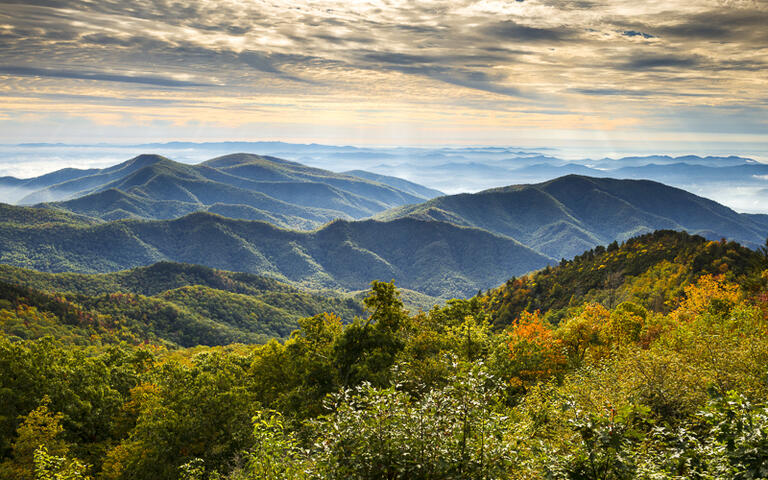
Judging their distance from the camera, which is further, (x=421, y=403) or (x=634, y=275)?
(x=634, y=275)

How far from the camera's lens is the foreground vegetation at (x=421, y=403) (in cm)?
1330

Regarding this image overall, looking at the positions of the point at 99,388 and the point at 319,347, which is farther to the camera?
the point at 99,388

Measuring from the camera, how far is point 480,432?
1404 centimetres

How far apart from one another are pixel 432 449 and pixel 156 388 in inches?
1645

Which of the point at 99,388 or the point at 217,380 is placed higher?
the point at 217,380

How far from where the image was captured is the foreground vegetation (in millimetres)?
13297

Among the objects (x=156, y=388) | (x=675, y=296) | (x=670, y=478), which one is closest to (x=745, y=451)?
(x=670, y=478)

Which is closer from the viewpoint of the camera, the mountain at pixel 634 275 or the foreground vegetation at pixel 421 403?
the foreground vegetation at pixel 421 403

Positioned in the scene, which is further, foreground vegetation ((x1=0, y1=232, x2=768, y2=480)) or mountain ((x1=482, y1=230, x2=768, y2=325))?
mountain ((x1=482, y1=230, x2=768, y2=325))

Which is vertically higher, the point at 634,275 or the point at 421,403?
the point at 421,403

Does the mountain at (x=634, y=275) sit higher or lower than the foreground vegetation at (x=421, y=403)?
lower

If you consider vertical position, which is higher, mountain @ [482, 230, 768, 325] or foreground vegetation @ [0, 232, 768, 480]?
foreground vegetation @ [0, 232, 768, 480]

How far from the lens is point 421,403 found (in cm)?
1712

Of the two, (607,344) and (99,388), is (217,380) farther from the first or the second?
(607,344)
